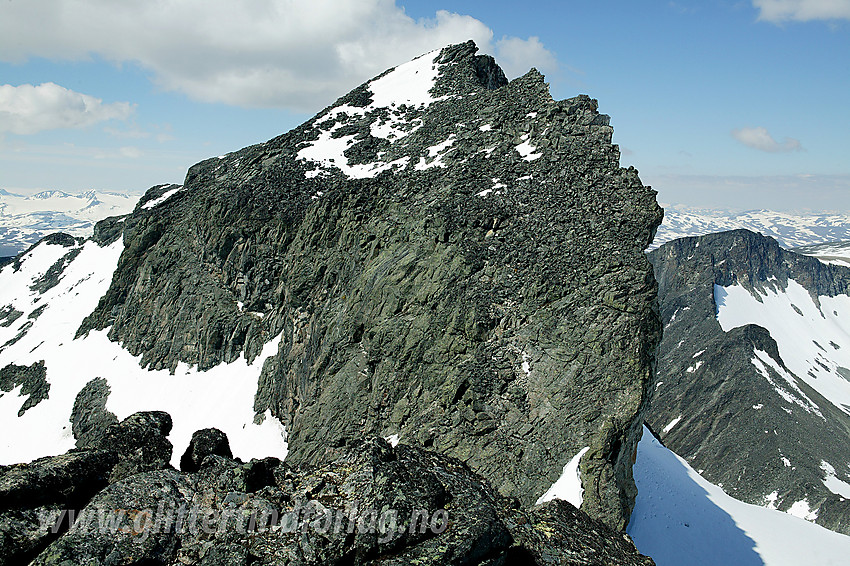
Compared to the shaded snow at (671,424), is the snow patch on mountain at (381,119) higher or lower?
higher

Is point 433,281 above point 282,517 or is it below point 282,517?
above

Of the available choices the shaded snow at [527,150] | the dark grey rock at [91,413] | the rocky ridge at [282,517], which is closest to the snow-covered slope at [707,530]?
the rocky ridge at [282,517]

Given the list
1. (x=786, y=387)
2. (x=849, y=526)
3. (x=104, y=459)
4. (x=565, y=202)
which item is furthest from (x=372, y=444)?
(x=786, y=387)

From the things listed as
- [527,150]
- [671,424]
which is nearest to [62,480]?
[527,150]

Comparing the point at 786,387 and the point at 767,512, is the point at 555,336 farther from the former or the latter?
the point at 786,387

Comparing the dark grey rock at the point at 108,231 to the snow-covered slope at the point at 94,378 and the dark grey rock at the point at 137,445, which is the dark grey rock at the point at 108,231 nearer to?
the snow-covered slope at the point at 94,378

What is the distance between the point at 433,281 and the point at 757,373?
10628 cm

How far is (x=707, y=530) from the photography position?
27.0 m

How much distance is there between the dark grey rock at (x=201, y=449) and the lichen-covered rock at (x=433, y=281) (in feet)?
10.6

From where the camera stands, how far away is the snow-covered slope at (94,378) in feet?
131

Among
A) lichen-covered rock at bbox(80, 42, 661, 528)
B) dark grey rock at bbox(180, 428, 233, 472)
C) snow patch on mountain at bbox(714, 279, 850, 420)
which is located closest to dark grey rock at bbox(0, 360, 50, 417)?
lichen-covered rock at bbox(80, 42, 661, 528)

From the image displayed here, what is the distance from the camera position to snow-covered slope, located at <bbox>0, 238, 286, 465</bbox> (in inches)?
1566

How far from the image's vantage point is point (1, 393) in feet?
169

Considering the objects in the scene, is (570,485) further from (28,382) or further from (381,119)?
(28,382)
